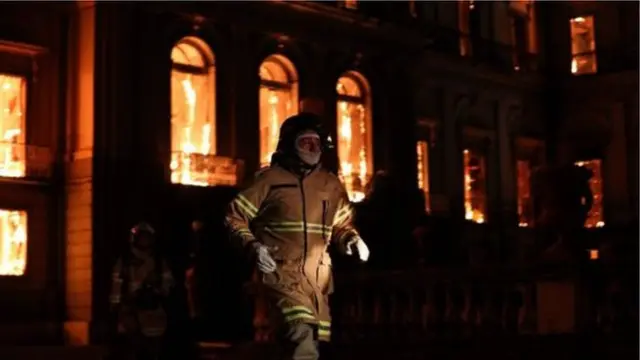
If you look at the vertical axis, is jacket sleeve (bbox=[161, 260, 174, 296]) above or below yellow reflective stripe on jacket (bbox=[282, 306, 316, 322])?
above

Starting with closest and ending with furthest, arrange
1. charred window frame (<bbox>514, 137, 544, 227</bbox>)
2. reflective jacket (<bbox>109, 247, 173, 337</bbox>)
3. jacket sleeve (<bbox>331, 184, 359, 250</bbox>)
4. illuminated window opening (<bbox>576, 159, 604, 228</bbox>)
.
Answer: jacket sleeve (<bbox>331, 184, 359, 250</bbox>) < reflective jacket (<bbox>109, 247, 173, 337</bbox>) < charred window frame (<bbox>514, 137, 544, 227</bbox>) < illuminated window opening (<bbox>576, 159, 604, 228</bbox>)

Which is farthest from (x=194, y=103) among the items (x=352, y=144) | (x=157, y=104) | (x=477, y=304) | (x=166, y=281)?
(x=477, y=304)

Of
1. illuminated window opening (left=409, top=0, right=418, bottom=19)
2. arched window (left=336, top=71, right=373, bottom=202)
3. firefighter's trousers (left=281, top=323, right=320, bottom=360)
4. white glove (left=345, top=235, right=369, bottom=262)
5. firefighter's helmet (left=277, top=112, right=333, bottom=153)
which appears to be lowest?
firefighter's trousers (left=281, top=323, right=320, bottom=360)

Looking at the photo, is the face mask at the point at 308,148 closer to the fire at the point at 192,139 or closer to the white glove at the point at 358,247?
the white glove at the point at 358,247

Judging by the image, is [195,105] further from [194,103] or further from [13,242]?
[13,242]

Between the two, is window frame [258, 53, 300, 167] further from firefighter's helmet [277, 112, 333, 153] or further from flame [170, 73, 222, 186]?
→ firefighter's helmet [277, 112, 333, 153]

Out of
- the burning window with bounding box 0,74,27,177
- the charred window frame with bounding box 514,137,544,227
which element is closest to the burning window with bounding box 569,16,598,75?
the charred window frame with bounding box 514,137,544,227

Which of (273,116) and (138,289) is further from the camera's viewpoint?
(273,116)

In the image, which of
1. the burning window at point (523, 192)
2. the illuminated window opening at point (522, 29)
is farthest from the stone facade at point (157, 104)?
the illuminated window opening at point (522, 29)

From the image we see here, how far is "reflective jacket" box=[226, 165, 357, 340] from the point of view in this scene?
26.2 ft

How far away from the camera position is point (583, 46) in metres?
38.5

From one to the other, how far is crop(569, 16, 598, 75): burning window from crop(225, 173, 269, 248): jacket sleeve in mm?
30796

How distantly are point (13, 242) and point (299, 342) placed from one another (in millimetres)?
16111

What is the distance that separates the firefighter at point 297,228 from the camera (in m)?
7.95
